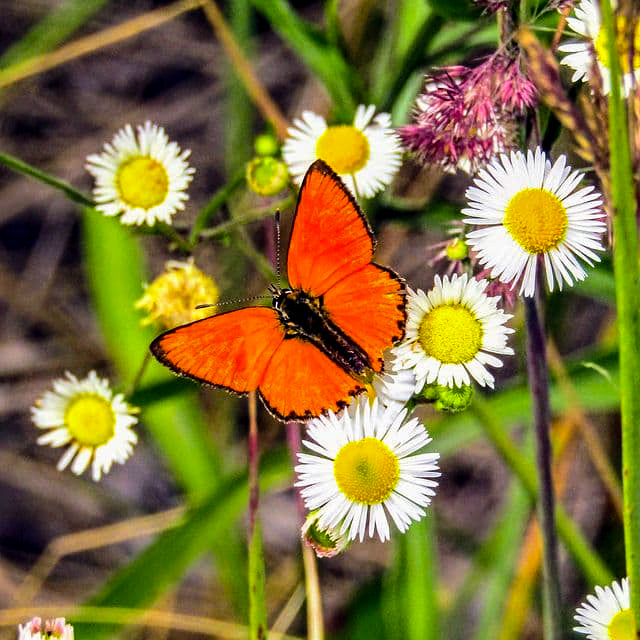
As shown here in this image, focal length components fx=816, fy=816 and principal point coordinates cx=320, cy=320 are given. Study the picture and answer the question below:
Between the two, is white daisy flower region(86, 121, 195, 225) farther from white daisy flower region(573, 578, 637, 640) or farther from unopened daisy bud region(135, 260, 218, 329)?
white daisy flower region(573, 578, 637, 640)

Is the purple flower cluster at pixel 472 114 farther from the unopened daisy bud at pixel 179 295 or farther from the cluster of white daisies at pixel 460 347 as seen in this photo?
the unopened daisy bud at pixel 179 295

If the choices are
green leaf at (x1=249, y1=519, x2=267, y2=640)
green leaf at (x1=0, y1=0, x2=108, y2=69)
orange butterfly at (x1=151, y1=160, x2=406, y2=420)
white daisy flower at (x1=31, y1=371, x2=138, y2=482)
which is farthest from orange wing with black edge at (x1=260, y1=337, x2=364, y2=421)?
green leaf at (x1=0, y1=0, x2=108, y2=69)

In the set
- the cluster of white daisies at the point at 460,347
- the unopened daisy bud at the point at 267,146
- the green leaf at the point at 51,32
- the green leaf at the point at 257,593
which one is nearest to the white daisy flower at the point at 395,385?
the cluster of white daisies at the point at 460,347

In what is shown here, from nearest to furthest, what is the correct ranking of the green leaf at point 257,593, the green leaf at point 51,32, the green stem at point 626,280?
the green stem at point 626,280
the green leaf at point 257,593
the green leaf at point 51,32

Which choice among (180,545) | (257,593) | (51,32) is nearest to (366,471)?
(257,593)

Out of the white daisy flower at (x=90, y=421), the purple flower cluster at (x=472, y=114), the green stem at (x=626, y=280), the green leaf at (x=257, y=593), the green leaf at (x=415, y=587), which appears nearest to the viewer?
the green stem at (x=626, y=280)

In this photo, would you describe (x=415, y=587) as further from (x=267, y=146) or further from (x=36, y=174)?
(x=36, y=174)
